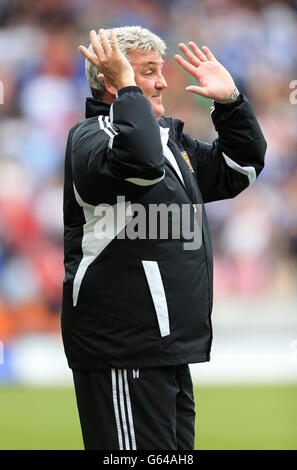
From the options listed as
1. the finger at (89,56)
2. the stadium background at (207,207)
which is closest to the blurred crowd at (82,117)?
the stadium background at (207,207)

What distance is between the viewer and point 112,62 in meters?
2.61

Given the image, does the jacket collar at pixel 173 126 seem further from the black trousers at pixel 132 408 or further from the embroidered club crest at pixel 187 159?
the black trousers at pixel 132 408

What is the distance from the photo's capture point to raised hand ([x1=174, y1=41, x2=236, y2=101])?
9.61 feet

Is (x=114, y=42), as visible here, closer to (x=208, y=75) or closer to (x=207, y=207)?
(x=208, y=75)

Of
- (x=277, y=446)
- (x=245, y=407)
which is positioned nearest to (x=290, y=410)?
(x=245, y=407)

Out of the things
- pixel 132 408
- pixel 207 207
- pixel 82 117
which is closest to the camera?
pixel 132 408

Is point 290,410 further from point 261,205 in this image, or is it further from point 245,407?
point 261,205

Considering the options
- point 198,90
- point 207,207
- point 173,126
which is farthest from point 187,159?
point 207,207

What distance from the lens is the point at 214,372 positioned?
7375 mm

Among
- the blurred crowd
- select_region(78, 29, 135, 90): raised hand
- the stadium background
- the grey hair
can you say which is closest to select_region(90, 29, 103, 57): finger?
select_region(78, 29, 135, 90): raised hand

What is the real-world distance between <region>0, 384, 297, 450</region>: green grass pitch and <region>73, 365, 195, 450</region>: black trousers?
2.21m

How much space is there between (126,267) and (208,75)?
0.78 metres

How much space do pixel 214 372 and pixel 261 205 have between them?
210cm

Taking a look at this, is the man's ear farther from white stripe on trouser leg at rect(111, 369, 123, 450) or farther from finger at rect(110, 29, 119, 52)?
white stripe on trouser leg at rect(111, 369, 123, 450)
